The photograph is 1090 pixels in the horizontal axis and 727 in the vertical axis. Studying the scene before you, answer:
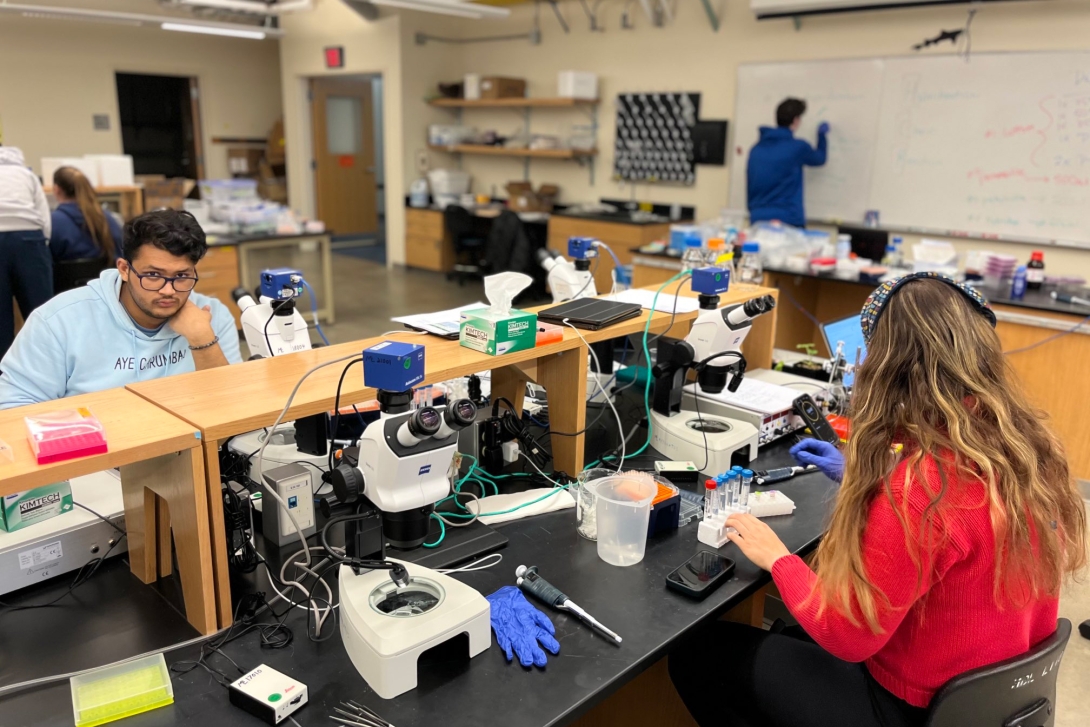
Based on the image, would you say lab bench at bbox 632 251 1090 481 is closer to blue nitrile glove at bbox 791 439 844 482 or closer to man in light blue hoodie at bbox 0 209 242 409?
blue nitrile glove at bbox 791 439 844 482

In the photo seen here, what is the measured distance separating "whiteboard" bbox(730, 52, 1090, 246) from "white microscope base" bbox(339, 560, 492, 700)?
483 centimetres

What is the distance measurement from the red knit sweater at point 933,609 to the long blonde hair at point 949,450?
13 mm

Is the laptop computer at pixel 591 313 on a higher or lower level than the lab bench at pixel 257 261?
higher

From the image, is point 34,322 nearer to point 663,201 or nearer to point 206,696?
point 206,696

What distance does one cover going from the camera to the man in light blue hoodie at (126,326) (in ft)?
5.81

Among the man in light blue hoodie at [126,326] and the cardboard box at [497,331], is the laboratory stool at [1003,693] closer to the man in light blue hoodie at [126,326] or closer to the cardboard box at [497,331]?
the cardboard box at [497,331]

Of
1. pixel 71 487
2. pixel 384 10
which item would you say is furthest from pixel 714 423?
pixel 384 10

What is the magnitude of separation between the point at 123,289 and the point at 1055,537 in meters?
2.00

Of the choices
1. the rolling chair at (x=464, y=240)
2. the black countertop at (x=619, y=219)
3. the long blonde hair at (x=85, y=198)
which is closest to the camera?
the long blonde hair at (x=85, y=198)

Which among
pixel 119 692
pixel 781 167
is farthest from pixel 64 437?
pixel 781 167

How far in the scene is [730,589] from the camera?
54.6 inches

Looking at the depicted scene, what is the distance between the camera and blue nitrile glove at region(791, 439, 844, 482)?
66.7 inches

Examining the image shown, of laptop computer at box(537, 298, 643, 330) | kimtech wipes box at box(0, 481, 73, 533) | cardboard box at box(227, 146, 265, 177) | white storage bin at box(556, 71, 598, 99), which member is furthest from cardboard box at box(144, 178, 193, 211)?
kimtech wipes box at box(0, 481, 73, 533)

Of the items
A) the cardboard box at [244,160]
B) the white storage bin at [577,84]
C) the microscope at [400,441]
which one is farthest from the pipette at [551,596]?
the cardboard box at [244,160]
